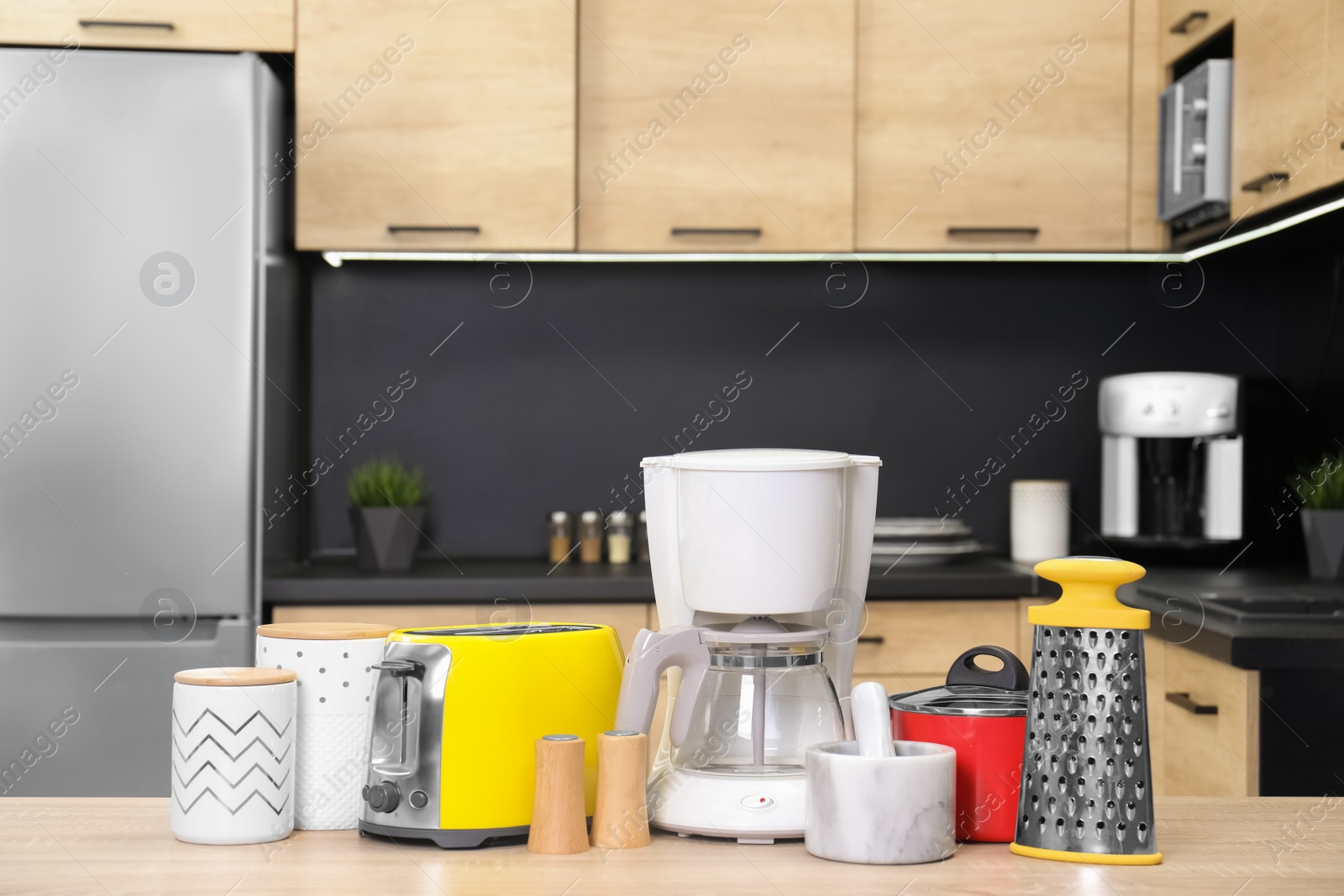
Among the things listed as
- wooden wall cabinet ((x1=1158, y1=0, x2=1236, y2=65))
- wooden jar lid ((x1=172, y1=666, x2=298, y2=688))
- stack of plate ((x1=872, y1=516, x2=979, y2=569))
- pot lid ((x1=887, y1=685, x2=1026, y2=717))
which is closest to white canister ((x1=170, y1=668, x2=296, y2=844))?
wooden jar lid ((x1=172, y1=666, x2=298, y2=688))

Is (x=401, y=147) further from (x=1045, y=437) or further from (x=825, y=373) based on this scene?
(x=1045, y=437)

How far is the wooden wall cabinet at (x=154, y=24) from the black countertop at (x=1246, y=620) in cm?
194

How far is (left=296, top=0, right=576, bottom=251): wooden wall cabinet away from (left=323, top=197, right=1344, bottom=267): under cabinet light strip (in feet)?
0.31

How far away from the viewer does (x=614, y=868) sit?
880mm

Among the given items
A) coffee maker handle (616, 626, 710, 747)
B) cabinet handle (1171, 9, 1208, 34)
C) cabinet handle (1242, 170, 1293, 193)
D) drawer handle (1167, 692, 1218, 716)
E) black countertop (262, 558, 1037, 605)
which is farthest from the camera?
cabinet handle (1171, 9, 1208, 34)

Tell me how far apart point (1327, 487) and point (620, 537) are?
138 centimetres

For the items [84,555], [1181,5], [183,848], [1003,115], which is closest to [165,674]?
[84,555]

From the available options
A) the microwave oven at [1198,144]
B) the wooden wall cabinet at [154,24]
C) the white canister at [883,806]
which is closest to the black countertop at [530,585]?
the microwave oven at [1198,144]

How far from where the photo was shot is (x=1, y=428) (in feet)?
7.29

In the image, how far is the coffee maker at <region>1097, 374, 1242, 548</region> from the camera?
7.98 ft

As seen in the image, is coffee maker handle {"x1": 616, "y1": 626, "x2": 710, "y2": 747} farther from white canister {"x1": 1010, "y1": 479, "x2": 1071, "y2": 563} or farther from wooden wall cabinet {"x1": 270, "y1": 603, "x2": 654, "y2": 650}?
white canister {"x1": 1010, "y1": 479, "x2": 1071, "y2": 563}

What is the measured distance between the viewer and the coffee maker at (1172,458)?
95.7 inches

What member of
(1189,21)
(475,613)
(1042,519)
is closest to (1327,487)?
(1042,519)

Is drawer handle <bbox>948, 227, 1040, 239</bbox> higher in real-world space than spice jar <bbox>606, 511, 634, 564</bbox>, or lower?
higher
